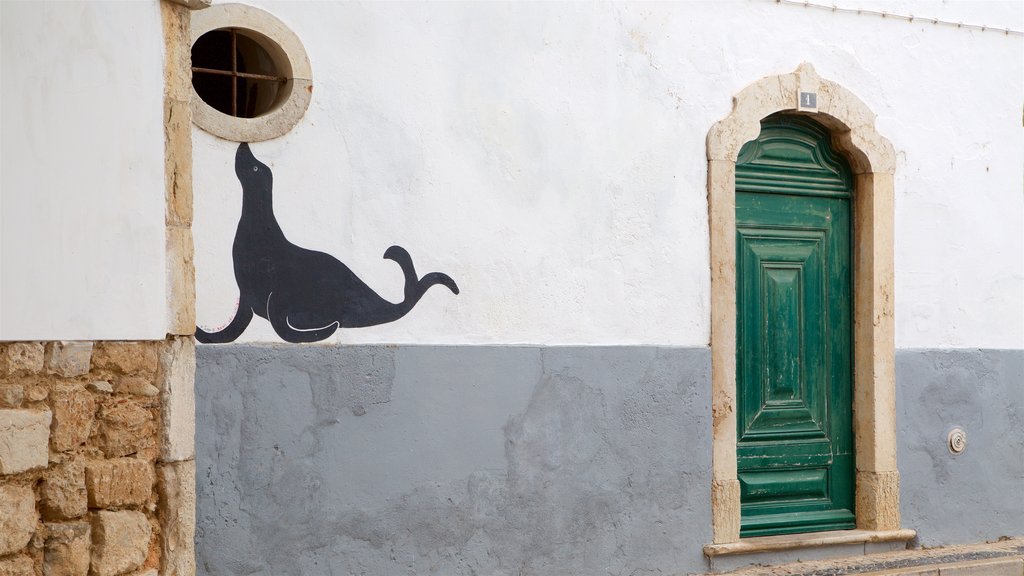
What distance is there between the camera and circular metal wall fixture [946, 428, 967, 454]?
717 cm

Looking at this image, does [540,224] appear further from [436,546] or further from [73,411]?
[73,411]

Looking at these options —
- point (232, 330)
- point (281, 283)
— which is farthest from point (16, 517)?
point (281, 283)

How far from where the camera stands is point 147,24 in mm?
4199

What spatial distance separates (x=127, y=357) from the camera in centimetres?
414

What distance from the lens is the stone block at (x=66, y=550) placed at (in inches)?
154

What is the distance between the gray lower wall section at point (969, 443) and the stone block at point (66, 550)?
4978 mm

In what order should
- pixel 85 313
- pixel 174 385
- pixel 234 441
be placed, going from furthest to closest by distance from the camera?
1. pixel 234 441
2. pixel 174 385
3. pixel 85 313

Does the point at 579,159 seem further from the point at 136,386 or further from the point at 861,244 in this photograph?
the point at 136,386

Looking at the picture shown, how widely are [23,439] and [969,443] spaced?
19.0 feet

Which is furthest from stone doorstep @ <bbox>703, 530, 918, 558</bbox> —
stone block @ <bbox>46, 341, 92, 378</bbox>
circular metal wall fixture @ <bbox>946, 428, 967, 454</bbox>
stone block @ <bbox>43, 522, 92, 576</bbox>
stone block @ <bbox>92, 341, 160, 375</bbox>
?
stone block @ <bbox>46, 341, 92, 378</bbox>

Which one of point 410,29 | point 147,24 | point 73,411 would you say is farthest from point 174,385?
point 410,29

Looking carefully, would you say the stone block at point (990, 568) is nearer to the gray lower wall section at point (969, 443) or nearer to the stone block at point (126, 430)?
the gray lower wall section at point (969, 443)

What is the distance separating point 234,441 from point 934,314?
4480 mm

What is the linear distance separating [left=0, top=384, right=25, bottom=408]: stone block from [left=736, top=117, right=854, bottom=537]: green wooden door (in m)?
4.19
